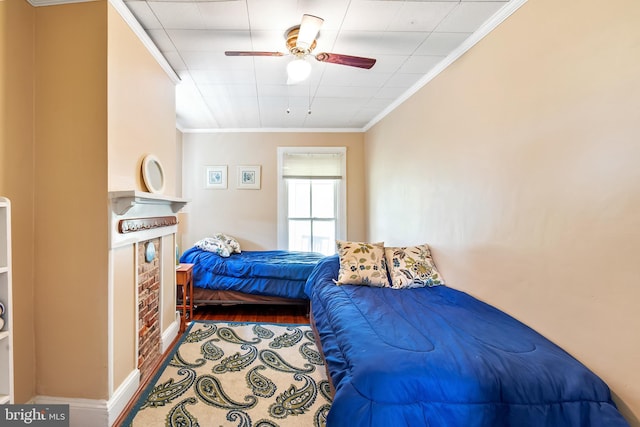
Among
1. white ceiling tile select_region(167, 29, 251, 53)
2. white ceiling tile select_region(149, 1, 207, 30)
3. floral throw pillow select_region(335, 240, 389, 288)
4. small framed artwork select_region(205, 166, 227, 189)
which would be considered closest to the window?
small framed artwork select_region(205, 166, 227, 189)

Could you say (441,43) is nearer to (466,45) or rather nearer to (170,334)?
(466,45)

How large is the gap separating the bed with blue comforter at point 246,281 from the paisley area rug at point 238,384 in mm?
577

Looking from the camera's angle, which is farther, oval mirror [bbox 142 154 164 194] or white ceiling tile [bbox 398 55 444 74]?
white ceiling tile [bbox 398 55 444 74]

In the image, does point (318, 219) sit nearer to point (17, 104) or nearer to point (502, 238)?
point (502, 238)

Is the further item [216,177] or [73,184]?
[216,177]

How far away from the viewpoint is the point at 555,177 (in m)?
1.36

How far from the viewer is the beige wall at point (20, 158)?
1.38 m

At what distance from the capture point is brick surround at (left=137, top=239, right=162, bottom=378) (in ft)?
6.15

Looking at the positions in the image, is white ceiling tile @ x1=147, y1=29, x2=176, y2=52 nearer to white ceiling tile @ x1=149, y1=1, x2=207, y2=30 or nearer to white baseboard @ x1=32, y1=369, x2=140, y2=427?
white ceiling tile @ x1=149, y1=1, x2=207, y2=30

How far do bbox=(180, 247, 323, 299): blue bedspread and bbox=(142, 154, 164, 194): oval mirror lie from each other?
1.34 metres

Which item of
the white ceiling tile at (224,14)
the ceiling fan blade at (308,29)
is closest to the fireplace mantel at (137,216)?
the white ceiling tile at (224,14)

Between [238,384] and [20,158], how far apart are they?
194 cm

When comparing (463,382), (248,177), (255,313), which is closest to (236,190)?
(248,177)

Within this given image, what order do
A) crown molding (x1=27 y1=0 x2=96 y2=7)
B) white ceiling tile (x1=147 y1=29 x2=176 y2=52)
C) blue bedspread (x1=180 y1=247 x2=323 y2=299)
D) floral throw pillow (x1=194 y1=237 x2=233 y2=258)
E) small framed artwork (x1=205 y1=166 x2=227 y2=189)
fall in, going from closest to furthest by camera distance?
crown molding (x1=27 y1=0 x2=96 y2=7)
white ceiling tile (x1=147 y1=29 x2=176 y2=52)
blue bedspread (x1=180 y1=247 x2=323 y2=299)
floral throw pillow (x1=194 y1=237 x2=233 y2=258)
small framed artwork (x1=205 y1=166 x2=227 y2=189)
